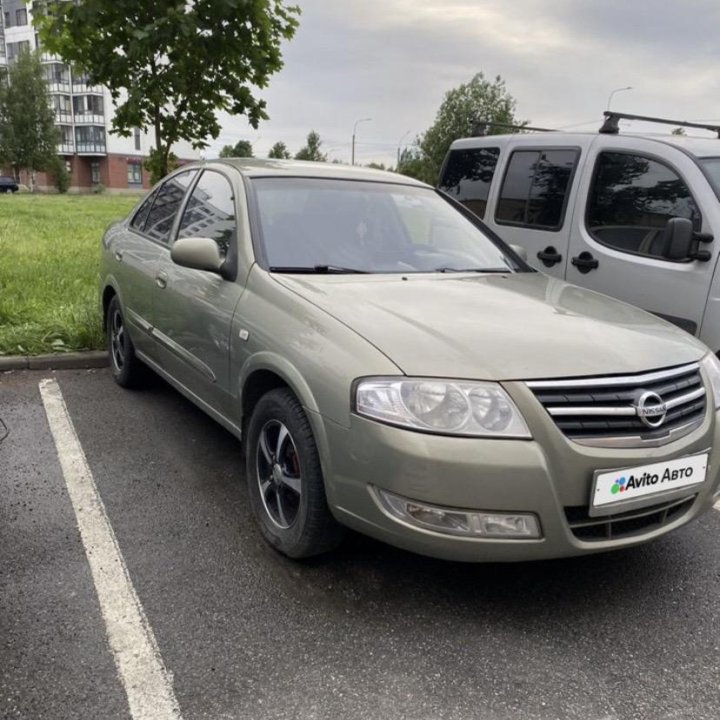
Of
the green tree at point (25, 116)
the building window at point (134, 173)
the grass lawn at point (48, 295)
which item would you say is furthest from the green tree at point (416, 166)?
the building window at point (134, 173)

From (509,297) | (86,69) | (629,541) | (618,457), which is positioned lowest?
(629,541)

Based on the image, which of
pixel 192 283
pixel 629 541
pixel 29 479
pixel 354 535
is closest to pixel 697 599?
pixel 629 541

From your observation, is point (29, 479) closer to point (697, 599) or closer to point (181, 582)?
point (181, 582)

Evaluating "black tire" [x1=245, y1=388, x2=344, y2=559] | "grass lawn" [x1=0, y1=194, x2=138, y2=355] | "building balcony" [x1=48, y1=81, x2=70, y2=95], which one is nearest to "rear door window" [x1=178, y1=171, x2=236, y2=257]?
"black tire" [x1=245, y1=388, x2=344, y2=559]

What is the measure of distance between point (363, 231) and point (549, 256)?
6.93ft

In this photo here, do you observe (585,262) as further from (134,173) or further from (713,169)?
(134,173)

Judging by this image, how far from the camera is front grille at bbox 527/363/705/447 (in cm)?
234

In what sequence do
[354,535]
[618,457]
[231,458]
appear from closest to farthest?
1. [618,457]
2. [354,535]
3. [231,458]

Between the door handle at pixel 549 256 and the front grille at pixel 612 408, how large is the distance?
9.16 ft

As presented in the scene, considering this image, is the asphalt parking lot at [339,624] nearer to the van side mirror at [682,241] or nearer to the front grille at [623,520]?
the front grille at [623,520]

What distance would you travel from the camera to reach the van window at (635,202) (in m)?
4.51

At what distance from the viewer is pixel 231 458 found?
4027 millimetres

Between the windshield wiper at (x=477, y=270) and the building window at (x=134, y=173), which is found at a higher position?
the windshield wiper at (x=477, y=270)

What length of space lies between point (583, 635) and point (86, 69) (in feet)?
23.9
